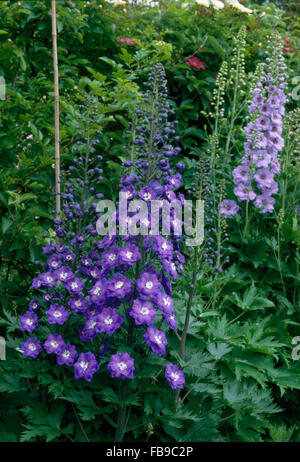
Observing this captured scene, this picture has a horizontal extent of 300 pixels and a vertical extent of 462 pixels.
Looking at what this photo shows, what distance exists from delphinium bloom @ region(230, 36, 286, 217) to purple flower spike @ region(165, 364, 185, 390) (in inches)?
64.5

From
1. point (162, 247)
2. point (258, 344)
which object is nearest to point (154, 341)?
point (162, 247)

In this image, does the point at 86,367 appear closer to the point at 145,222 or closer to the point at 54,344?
the point at 54,344

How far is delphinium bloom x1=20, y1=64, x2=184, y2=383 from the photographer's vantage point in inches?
71.4

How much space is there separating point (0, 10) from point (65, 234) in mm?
1744

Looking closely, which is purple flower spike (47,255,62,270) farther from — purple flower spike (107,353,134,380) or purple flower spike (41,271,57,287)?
purple flower spike (107,353,134,380)

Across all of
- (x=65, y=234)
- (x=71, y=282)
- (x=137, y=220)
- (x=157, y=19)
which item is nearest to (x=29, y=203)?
(x=65, y=234)

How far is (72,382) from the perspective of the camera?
1.97 meters

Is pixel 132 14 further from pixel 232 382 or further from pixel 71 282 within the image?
pixel 232 382

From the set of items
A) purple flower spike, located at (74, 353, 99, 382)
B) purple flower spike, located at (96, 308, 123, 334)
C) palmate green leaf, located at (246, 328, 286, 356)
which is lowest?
palmate green leaf, located at (246, 328, 286, 356)

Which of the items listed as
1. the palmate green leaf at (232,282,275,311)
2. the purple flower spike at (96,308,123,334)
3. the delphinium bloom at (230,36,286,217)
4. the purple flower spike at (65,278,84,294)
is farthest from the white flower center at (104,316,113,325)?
the delphinium bloom at (230,36,286,217)

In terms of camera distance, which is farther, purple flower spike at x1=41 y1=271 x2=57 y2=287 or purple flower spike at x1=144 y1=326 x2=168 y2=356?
purple flower spike at x1=41 y1=271 x2=57 y2=287

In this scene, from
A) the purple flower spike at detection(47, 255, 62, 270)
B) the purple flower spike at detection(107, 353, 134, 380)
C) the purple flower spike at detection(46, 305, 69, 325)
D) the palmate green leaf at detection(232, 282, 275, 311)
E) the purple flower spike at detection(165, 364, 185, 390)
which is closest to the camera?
the purple flower spike at detection(107, 353, 134, 380)

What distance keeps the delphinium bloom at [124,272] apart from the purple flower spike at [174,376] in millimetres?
122

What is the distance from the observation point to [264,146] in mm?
3363
